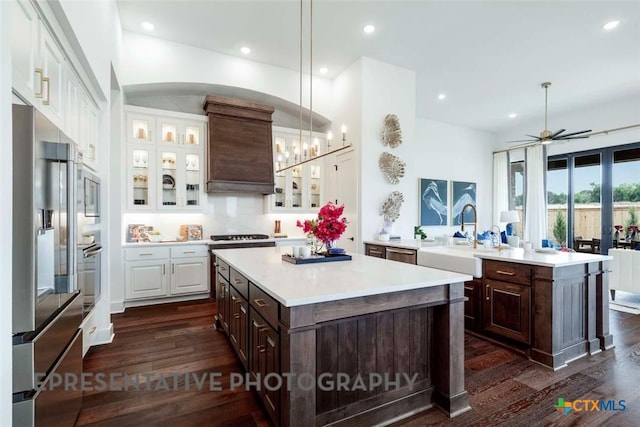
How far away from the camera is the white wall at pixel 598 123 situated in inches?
232

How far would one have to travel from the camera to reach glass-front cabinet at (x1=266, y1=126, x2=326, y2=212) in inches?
213

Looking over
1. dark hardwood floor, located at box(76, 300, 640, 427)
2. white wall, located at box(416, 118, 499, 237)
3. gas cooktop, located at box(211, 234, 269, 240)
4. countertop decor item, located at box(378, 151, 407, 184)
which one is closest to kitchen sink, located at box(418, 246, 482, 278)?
dark hardwood floor, located at box(76, 300, 640, 427)

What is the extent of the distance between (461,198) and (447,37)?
14.6 feet

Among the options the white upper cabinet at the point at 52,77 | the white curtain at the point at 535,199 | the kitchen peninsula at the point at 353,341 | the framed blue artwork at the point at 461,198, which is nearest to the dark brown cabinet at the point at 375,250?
the kitchen peninsula at the point at 353,341

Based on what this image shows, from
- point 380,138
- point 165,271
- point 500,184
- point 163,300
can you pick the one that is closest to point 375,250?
point 380,138

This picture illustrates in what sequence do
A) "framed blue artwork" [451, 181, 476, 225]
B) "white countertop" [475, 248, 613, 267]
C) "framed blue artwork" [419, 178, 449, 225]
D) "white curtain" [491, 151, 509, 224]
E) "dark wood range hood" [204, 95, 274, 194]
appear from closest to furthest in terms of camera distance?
Result: "white countertop" [475, 248, 613, 267] < "dark wood range hood" [204, 95, 274, 194] < "framed blue artwork" [419, 178, 449, 225] < "framed blue artwork" [451, 181, 476, 225] < "white curtain" [491, 151, 509, 224]

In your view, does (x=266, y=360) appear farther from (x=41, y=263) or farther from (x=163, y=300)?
(x=163, y=300)

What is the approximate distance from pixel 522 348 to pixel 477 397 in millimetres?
1012

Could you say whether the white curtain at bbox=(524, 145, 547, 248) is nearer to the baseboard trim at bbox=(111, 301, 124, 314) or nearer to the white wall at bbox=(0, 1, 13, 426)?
the baseboard trim at bbox=(111, 301, 124, 314)

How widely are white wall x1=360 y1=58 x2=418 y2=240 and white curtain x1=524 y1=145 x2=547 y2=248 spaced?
4139mm

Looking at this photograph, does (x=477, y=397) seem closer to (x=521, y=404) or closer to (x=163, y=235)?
(x=521, y=404)

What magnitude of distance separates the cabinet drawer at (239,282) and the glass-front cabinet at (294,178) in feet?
8.98

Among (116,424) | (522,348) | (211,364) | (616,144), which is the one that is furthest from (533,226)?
(116,424)

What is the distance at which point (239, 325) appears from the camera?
8.28ft
